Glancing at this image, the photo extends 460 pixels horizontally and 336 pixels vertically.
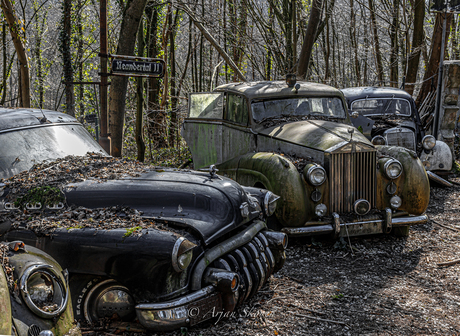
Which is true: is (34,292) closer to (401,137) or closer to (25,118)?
(25,118)

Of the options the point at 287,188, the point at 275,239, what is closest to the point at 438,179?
the point at 287,188

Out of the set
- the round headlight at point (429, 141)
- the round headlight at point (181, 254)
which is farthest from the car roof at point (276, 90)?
the round headlight at point (181, 254)

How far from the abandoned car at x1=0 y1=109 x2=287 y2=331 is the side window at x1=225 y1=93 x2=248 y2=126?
109 inches

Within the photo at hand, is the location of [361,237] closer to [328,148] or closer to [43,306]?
[328,148]

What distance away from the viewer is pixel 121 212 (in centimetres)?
361

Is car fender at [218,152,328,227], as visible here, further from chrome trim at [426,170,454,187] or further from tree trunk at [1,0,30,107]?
tree trunk at [1,0,30,107]

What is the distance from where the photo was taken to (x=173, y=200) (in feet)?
12.1

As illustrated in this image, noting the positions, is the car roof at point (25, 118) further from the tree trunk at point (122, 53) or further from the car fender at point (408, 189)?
the car fender at point (408, 189)

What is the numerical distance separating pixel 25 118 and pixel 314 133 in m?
3.76

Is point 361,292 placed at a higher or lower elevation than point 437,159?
lower

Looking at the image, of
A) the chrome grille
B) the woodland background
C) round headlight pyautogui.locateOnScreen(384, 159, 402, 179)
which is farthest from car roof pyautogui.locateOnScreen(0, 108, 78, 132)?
the chrome grille

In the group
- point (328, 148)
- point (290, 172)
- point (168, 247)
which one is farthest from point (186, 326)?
point (328, 148)

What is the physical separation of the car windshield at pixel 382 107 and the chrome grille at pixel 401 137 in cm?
95

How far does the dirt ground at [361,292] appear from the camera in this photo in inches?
146
